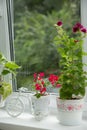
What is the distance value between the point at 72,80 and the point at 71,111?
177 millimetres

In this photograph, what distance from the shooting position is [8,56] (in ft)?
6.59

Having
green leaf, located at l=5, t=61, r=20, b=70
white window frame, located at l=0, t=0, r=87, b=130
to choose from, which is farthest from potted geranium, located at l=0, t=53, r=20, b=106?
white window frame, located at l=0, t=0, r=87, b=130

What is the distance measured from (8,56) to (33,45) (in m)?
0.77

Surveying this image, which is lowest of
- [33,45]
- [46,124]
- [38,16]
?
[46,124]

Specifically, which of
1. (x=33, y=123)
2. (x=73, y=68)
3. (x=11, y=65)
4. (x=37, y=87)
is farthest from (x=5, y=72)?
(x=73, y=68)

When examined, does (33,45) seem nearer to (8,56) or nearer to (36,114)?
(8,56)

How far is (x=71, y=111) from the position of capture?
5.09 feet

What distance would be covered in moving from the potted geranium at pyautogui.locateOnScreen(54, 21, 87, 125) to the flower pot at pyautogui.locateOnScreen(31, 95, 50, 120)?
0.13 metres

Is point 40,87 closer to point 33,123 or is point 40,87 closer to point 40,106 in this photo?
point 40,106

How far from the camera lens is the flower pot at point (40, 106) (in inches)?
65.8

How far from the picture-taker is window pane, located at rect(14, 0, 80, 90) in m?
2.07

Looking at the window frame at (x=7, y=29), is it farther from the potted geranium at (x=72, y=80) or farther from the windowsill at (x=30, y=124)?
the potted geranium at (x=72, y=80)

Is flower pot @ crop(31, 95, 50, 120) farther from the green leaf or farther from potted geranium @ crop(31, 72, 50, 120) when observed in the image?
the green leaf

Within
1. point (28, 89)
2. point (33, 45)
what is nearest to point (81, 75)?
point (28, 89)
